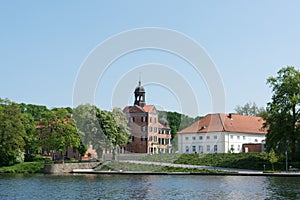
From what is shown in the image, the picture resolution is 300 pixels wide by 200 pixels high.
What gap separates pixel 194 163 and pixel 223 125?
18.7 m

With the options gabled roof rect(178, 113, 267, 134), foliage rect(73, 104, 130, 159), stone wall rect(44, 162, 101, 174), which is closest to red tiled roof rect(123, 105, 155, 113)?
foliage rect(73, 104, 130, 159)

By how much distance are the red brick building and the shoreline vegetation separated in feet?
38.0

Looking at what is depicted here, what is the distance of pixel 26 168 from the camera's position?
63.7m

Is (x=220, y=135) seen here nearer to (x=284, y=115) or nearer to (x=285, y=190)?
(x=284, y=115)

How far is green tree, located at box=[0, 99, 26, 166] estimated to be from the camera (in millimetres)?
64750

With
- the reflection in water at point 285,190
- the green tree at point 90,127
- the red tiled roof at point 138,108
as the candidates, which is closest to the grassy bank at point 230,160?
the green tree at point 90,127

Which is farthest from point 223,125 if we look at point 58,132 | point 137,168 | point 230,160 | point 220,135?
point 58,132

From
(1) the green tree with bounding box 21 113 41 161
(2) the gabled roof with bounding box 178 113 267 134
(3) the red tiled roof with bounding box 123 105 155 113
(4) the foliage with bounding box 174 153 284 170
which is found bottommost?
(4) the foliage with bounding box 174 153 284 170

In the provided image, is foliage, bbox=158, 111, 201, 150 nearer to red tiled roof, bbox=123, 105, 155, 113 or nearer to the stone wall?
red tiled roof, bbox=123, 105, 155, 113

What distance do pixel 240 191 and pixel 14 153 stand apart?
4188 cm

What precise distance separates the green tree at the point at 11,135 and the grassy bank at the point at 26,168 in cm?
171

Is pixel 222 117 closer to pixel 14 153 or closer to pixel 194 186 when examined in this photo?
pixel 14 153

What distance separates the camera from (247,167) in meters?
56.8

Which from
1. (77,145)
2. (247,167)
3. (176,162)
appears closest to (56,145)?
(77,145)
